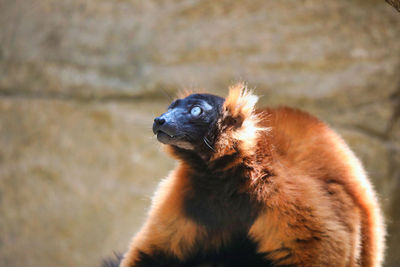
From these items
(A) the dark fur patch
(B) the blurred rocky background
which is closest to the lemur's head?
(A) the dark fur patch

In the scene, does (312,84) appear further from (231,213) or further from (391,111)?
(231,213)

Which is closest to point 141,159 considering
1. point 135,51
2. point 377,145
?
point 135,51

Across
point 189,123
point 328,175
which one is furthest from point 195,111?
point 328,175

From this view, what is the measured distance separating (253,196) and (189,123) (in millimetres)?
534

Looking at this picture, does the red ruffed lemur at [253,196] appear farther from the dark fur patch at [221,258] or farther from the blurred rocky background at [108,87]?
the blurred rocky background at [108,87]

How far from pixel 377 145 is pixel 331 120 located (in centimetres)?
52

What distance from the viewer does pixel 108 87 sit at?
17.7ft

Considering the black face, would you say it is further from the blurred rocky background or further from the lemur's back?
the blurred rocky background

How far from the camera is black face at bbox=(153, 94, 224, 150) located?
8.75 ft

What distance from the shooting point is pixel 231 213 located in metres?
2.72

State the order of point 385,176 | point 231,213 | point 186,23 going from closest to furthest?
point 231,213
point 385,176
point 186,23

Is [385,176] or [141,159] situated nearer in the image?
[385,176]

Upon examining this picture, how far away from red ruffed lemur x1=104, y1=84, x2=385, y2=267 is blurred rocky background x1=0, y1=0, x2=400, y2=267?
7.33 feet

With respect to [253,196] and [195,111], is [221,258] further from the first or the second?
[195,111]
